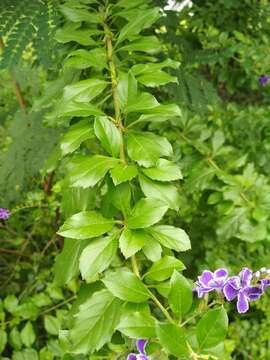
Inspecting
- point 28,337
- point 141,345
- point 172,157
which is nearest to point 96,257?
point 141,345

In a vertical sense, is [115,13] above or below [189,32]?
above

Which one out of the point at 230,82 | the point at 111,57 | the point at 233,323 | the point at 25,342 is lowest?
the point at 233,323

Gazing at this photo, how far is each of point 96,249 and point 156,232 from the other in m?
0.10

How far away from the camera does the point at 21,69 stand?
214 centimetres

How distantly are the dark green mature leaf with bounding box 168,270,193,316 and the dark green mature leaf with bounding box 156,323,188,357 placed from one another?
6 centimetres

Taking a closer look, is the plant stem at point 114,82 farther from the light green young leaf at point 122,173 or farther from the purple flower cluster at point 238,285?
the purple flower cluster at point 238,285

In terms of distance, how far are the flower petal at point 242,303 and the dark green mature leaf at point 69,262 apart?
0.94 ft

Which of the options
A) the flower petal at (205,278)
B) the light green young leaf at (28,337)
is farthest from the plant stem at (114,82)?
the light green young leaf at (28,337)

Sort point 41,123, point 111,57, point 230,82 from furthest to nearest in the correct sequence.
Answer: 1. point 230,82
2. point 41,123
3. point 111,57

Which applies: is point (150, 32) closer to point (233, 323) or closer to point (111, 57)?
point (111, 57)

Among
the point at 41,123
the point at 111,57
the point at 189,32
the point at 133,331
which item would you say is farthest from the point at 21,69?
the point at 133,331

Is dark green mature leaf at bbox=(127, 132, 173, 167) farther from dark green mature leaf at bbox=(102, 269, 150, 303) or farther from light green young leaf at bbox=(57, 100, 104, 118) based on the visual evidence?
dark green mature leaf at bbox=(102, 269, 150, 303)

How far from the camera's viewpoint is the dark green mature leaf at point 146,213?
32.4 inches

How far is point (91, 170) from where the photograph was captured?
0.88m
